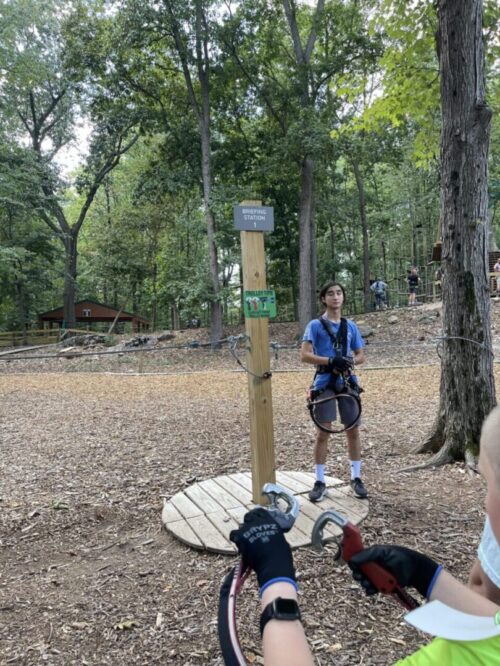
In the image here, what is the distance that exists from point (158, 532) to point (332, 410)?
5.03ft

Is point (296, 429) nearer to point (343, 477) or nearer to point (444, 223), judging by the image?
point (343, 477)

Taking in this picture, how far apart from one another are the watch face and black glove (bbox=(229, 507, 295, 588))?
0.06 metres

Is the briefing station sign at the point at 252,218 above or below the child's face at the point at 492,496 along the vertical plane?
above

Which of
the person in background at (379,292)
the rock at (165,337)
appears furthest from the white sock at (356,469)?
the person in background at (379,292)

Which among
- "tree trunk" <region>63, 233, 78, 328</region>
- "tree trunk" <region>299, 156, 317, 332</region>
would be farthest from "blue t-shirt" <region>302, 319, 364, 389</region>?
"tree trunk" <region>63, 233, 78, 328</region>

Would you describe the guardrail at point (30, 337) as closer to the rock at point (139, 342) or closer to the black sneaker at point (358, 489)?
the rock at point (139, 342)

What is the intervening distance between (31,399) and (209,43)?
1250 centimetres

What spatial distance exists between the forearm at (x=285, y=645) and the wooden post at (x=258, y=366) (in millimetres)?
2268

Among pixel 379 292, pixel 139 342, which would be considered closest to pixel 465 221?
pixel 139 342

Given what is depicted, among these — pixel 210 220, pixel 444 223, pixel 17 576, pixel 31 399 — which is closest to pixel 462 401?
pixel 444 223

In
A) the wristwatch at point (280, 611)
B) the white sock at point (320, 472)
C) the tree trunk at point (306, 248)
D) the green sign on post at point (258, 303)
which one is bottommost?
the white sock at point (320, 472)

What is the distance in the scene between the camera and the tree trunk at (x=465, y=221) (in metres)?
3.95

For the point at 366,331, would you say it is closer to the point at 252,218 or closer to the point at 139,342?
the point at 139,342

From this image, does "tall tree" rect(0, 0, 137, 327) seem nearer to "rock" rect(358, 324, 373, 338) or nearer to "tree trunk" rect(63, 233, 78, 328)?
"tree trunk" rect(63, 233, 78, 328)
